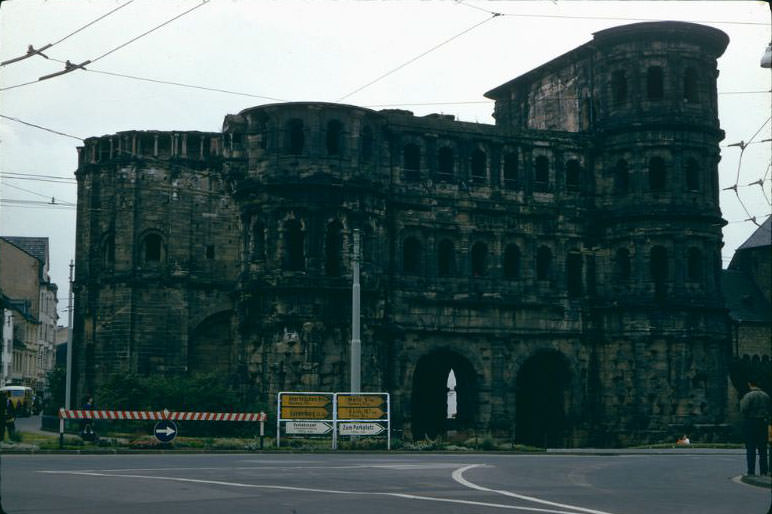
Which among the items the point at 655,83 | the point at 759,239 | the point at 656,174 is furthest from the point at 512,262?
the point at 759,239

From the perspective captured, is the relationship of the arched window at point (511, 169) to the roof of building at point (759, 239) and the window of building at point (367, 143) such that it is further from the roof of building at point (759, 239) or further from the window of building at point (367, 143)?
the roof of building at point (759, 239)

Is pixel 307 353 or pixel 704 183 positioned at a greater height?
pixel 704 183

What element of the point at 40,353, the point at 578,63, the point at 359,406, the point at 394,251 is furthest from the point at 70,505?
the point at 40,353

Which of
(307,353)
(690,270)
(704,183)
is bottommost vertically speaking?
(307,353)

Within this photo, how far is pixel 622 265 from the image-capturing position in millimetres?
54688

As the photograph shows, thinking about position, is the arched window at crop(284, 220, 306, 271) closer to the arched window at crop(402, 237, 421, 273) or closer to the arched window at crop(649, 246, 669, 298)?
the arched window at crop(402, 237, 421, 273)

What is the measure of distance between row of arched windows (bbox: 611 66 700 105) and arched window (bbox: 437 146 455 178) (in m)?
8.74

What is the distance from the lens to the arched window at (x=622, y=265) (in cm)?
5431

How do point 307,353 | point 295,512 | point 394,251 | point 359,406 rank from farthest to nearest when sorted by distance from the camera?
→ point 394,251 → point 307,353 → point 359,406 → point 295,512

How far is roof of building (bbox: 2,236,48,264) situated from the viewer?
9506 centimetres

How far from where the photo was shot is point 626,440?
52.8 m

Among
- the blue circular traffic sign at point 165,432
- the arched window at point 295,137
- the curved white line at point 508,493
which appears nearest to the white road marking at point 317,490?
the curved white line at point 508,493

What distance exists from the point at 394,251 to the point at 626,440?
14.0 meters

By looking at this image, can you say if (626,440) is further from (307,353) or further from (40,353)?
(40,353)
